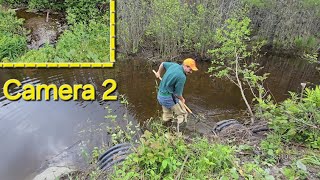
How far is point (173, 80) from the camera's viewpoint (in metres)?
5.36

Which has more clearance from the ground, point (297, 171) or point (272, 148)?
point (272, 148)

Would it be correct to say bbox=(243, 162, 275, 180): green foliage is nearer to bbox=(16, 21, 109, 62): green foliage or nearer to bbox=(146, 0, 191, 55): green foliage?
bbox=(146, 0, 191, 55): green foliage

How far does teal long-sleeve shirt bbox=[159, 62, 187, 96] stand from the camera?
17.4ft

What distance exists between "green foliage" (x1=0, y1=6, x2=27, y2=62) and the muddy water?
1.04m

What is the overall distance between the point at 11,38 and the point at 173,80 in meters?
6.64

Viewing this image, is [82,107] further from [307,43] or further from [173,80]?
[307,43]

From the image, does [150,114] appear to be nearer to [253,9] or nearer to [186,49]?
[186,49]

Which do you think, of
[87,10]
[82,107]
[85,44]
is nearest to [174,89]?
[82,107]

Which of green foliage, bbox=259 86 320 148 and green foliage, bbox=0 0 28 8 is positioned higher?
green foliage, bbox=0 0 28 8

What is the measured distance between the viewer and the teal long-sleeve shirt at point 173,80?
5.30m

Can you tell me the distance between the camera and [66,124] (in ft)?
20.1

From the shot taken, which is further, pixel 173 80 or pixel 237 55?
pixel 237 55

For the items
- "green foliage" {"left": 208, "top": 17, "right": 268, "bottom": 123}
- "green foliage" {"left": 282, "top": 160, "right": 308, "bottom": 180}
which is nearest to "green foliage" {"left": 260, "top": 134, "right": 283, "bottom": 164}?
"green foliage" {"left": 282, "top": 160, "right": 308, "bottom": 180}

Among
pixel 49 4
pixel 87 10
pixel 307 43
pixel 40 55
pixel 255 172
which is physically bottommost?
pixel 255 172
